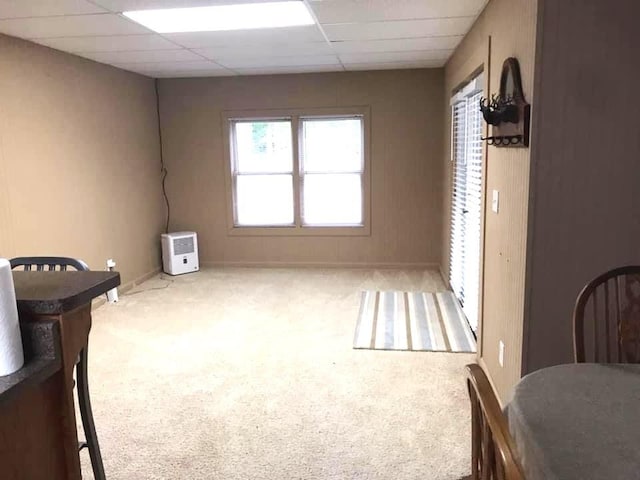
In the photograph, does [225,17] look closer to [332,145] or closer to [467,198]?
[467,198]

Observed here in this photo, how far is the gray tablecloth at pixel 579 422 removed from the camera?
3.18 feet

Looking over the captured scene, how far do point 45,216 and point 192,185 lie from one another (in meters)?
2.27

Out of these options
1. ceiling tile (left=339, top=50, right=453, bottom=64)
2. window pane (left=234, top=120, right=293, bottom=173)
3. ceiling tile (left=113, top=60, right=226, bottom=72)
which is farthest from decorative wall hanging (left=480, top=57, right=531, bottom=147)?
window pane (left=234, top=120, right=293, bottom=173)

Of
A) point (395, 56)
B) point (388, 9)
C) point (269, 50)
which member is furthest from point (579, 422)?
point (395, 56)

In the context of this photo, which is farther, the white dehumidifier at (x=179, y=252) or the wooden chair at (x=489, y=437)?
the white dehumidifier at (x=179, y=252)

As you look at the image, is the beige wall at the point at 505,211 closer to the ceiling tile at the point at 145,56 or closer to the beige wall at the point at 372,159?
the beige wall at the point at 372,159

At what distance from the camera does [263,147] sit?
627 cm

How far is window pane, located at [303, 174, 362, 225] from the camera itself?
20.4ft

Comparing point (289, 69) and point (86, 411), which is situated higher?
point (289, 69)

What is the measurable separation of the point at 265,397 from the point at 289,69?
3.81 m

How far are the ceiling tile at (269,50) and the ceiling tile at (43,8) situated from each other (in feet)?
4.60

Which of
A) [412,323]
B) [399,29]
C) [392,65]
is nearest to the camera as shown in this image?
[399,29]

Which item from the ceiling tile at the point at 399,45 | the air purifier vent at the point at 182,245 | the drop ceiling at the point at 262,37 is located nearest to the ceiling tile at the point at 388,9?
the drop ceiling at the point at 262,37

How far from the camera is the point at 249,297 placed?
16.8 feet
